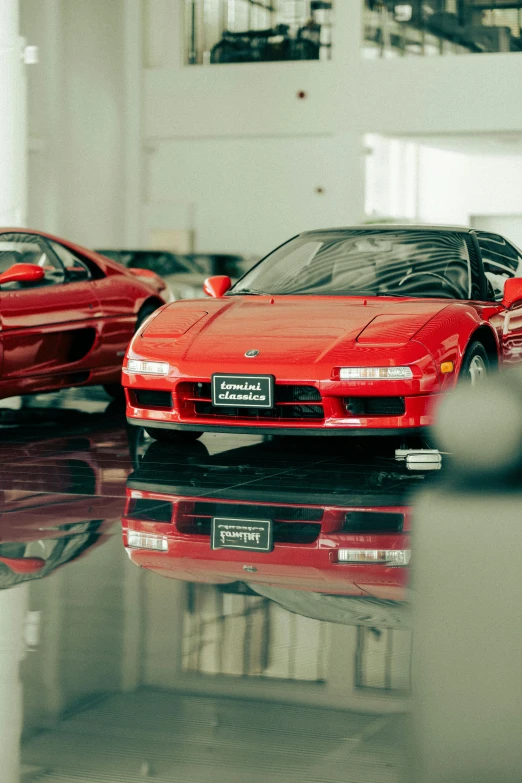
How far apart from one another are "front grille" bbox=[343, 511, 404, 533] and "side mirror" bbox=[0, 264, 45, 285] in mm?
3174

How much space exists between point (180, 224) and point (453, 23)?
4.95 meters

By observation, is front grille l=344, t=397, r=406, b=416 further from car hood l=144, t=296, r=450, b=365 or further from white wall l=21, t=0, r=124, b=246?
white wall l=21, t=0, r=124, b=246

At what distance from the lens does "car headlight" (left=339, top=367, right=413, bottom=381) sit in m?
5.84

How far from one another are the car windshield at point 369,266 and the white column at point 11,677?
3.45m

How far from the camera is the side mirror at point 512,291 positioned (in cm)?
675

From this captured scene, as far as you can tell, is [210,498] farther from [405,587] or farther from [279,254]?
[279,254]

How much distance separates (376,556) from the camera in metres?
4.32

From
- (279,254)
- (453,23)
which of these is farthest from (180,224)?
(279,254)

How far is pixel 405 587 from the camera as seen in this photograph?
3910 millimetres

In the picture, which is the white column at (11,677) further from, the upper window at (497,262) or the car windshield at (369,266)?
the upper window at (497,262)

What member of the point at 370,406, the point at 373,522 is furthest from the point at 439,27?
the point at 373,522

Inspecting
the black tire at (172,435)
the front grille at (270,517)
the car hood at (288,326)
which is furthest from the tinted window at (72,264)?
the front grille at (270,517)

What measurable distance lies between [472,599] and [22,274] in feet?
14.6

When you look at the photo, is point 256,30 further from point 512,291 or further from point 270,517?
point 270,517
